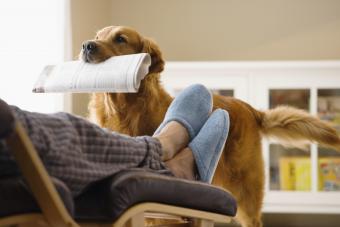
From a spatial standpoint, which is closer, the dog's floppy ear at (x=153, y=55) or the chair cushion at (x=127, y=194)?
the chair cushion at (x=127, y=194)

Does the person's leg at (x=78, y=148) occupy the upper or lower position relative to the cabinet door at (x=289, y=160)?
upper

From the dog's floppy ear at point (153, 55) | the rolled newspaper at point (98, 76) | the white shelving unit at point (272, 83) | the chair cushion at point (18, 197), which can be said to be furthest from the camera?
the white shelving unit at point (272, 83)

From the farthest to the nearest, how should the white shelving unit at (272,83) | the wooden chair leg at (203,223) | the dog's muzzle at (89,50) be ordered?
the white shelving unit at (272,83)
the dog's muzzle at (89,50)
the wooden chair leg at (203,223)

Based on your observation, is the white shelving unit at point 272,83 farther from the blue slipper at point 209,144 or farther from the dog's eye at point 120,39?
the blue slipper at point 209,144

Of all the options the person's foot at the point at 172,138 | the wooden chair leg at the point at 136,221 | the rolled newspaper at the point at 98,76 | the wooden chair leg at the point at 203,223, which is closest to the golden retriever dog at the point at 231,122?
the rolled newspaper at the point at 98,76

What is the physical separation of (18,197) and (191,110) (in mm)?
628

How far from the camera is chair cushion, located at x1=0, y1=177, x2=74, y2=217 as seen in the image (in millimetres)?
967

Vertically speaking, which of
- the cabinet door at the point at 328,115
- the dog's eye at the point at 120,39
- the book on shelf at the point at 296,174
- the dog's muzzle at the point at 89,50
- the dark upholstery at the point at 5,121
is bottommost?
the book on shelf at the point at 296,174

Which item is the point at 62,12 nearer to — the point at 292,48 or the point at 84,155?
the point at 292,48

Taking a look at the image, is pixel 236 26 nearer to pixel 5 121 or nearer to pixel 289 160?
pixel 289 160

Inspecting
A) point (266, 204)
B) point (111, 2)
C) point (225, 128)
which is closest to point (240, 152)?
point (266, 204)

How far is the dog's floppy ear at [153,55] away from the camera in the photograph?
233 cm

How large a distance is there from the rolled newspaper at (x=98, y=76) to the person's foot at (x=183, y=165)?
20 centimetres

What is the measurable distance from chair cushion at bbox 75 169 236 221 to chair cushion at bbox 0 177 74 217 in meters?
0.09
